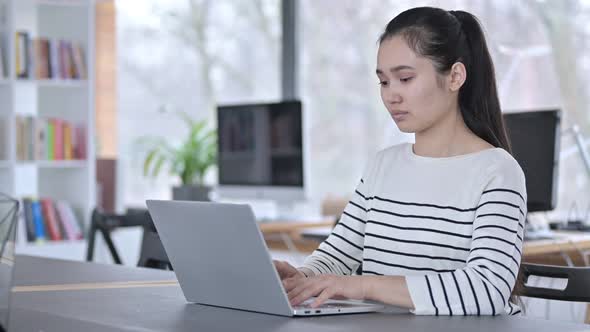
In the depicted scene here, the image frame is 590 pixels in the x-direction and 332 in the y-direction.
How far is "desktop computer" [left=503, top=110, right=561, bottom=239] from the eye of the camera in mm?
3312

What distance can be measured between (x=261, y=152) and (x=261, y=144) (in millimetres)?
38

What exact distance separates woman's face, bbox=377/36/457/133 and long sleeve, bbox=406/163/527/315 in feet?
0.53

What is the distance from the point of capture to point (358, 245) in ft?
6.23

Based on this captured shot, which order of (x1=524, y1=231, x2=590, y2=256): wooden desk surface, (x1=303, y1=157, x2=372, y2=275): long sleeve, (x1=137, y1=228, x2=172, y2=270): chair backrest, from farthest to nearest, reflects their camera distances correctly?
(x1=524, y1=231, x2=590, y2=256): wooden desk surface
(x1=137, y1=228, x2=172, y2=270): chair backrest
(x1=303, y1=157, x2=372, y2=275): long sleeve

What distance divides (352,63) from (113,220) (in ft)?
6.20

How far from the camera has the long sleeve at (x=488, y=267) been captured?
1501 mm

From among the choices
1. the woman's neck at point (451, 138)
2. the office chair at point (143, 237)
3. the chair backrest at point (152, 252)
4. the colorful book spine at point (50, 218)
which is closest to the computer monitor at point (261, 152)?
the colorful book spine at point (50, 218)

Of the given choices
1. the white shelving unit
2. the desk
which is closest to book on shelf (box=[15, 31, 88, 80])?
the white shelving unit

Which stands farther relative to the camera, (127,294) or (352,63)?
(352,63)

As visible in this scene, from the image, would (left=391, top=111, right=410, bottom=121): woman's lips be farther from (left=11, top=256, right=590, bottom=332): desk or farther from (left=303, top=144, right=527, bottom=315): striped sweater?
(left=11, top=256, right=590, bottom=332): desk

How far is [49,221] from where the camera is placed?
4934 millimetres

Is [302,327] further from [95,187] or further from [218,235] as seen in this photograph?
[95,187]

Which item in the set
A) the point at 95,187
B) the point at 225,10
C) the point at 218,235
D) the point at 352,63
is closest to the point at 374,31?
the point at 352,63

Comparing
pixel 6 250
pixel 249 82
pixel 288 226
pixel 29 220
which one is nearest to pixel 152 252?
pixel 6 250
